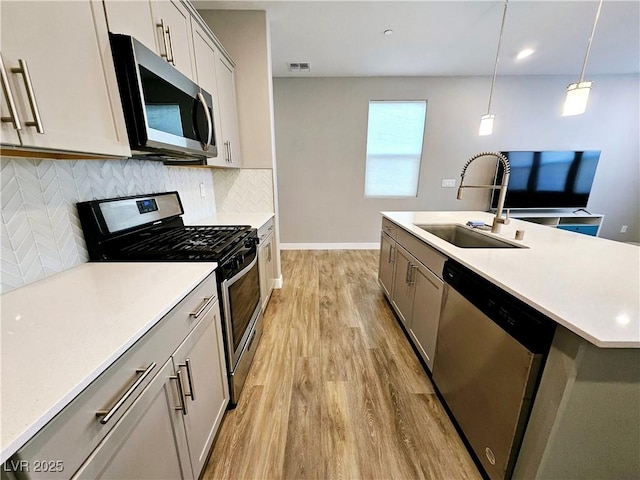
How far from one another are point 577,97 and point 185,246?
2470mm

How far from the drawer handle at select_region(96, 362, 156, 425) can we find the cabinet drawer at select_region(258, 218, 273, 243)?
1.51 m

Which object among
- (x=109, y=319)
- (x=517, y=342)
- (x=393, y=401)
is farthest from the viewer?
(x=393, y=401)

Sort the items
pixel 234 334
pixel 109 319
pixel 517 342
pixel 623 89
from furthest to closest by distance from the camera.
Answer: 1. pixel 623 89
2. pixel 234 334
3. pixel 517 342
4. pixel 109 319

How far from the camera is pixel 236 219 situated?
2.39 metres

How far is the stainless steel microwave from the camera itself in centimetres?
102

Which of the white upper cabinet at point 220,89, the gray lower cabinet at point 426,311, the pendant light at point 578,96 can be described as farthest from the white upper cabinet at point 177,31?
the pendant light at point 578,96

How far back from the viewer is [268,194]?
273 cm

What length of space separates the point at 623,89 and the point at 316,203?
519 centimetres

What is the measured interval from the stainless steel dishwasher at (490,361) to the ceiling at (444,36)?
2531 millimetres

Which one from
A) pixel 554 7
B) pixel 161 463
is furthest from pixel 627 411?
pixel 554 7

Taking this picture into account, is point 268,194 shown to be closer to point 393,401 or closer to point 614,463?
point 393,401

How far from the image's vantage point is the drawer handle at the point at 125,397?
0.57 meters

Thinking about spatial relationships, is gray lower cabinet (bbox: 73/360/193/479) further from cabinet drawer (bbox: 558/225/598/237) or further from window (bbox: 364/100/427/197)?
cabinet drawer (bbox: 558/225/598/237)

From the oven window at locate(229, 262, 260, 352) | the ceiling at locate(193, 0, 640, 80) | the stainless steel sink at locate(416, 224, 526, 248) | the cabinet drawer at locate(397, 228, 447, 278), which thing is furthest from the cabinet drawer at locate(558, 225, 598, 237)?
the oven window at locate(229, 262, 260, 352)
